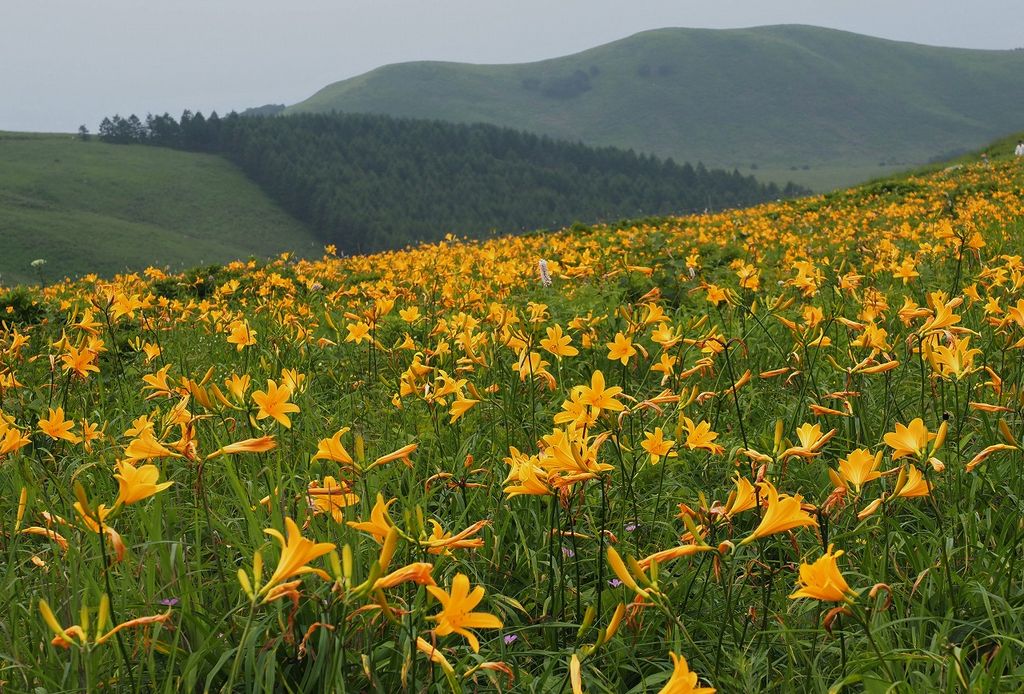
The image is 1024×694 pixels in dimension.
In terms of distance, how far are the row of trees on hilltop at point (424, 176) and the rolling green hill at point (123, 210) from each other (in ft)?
17.0

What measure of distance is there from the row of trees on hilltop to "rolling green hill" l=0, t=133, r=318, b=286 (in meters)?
5.17

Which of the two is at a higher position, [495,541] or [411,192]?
[411,192]

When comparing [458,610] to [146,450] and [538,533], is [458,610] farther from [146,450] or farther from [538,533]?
[538,533]

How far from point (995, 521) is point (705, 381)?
156 centimetres

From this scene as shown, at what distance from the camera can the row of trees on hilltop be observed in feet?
290

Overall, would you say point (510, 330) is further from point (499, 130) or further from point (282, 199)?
point (499, 130)

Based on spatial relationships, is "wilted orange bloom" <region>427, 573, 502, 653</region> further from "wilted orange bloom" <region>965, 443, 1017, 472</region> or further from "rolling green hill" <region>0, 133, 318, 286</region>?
"rolling green hill" <region>0, 133, 318, 286</region>

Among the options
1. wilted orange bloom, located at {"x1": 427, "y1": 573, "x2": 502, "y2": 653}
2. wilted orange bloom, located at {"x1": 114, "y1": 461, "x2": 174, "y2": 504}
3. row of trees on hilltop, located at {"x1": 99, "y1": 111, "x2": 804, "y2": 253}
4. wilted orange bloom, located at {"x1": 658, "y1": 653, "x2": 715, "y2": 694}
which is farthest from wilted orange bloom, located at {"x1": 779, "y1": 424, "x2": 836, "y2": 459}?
row of trees on hilltop, located at {"x1": 99, "y1": 111, "x2": 804, "y2": 253}

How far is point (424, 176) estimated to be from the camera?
104250 millimetres

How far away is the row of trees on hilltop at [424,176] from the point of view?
8825 centimetres

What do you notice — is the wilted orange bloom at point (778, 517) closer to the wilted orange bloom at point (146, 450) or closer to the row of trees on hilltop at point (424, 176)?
the wilted orange bloom at point (146, 450)

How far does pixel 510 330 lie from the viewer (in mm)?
2939

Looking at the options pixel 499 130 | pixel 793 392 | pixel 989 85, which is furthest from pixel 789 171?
pixel 793 392

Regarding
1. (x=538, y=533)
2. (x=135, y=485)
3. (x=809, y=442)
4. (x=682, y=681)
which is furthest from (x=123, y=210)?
(x=682, y=681)
